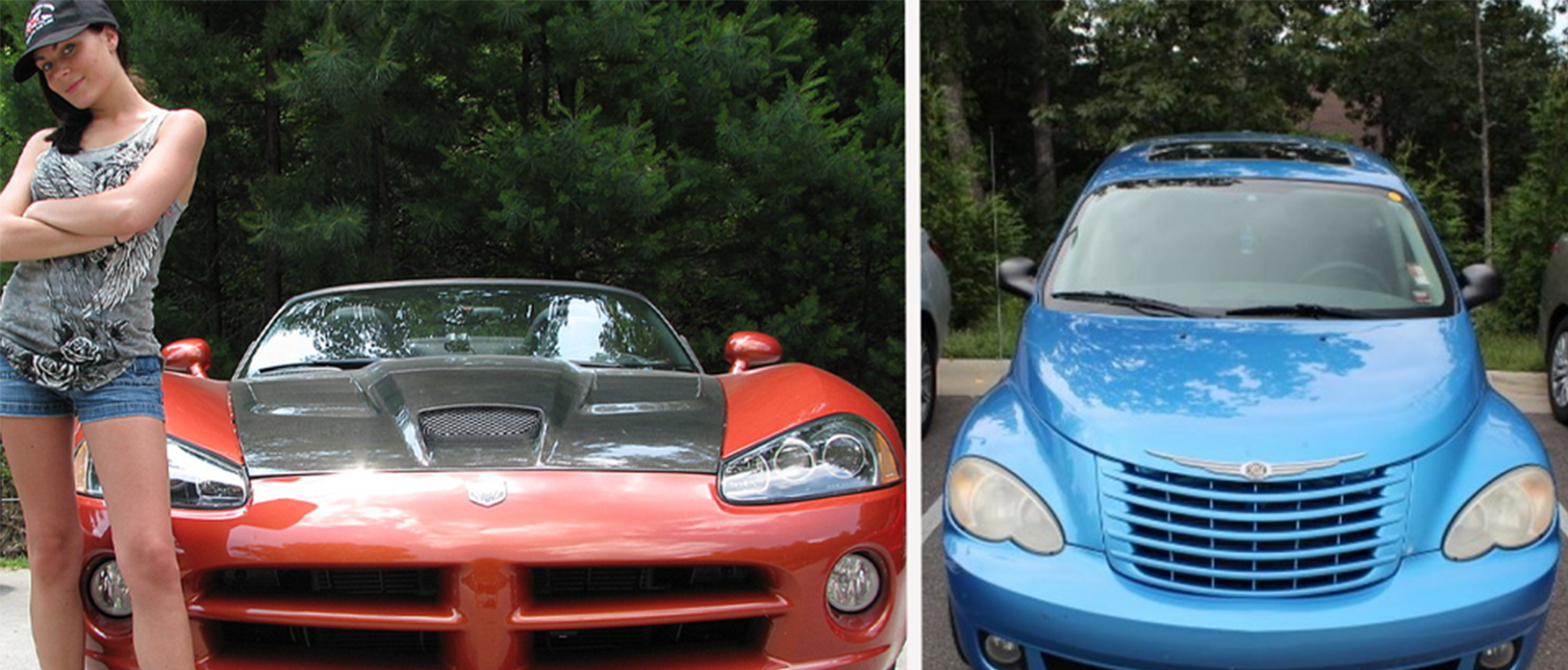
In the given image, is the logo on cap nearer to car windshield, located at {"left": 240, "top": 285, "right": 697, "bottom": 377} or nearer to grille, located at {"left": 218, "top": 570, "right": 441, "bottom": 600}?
grille, located at {"left": 218, "top": 570, "right": 441, "bottom": 600}

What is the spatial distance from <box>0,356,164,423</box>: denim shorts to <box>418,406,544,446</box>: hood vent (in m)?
0.50

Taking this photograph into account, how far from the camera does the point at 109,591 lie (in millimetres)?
2312

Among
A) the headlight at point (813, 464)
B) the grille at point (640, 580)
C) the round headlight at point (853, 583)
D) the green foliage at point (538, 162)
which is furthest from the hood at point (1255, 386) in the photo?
the green foliage at point (538, 162)

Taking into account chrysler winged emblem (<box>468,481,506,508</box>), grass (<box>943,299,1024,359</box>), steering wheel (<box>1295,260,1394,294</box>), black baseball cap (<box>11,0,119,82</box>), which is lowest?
grass (<box>943,299,1024,359</box>)

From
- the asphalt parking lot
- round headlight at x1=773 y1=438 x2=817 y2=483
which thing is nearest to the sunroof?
the asphalt parking lot

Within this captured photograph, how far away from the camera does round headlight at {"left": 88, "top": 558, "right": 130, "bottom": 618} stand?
230 cm

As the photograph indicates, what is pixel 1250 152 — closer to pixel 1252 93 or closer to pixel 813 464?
pixel 813 464

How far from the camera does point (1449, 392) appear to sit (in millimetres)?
2598

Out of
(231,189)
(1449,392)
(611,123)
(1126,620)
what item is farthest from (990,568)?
(231,189)

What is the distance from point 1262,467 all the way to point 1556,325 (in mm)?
2733

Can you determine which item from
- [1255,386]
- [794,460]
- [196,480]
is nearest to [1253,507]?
[1255,386]

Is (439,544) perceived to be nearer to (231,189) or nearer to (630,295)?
(630,295)

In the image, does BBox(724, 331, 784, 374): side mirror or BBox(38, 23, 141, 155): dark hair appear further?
BBox(724, 331, 784, 374): side mirror

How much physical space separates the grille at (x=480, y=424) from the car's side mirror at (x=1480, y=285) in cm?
228
